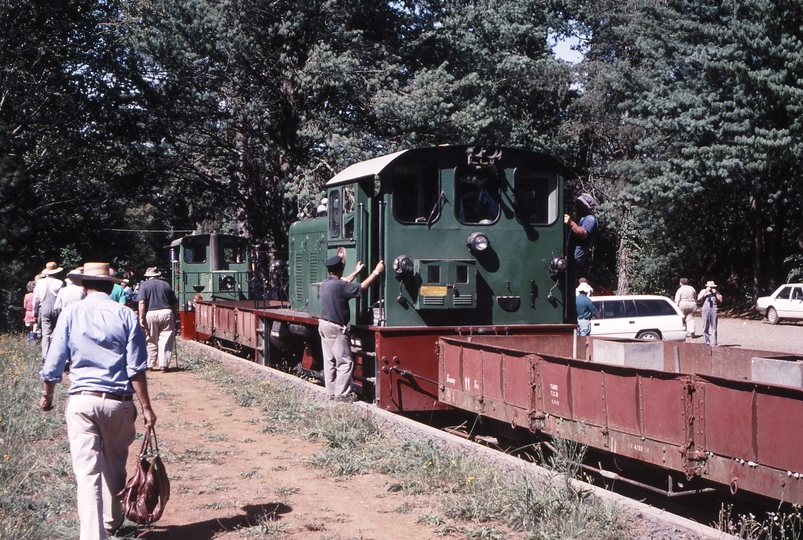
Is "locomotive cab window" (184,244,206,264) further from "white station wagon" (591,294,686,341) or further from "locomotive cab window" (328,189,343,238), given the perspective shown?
"locomotive cab window" (328,189,343,238)

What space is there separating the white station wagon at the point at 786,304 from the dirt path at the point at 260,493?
26.0 metres

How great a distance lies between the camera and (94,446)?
5.61 meters

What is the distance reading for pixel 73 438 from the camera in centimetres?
560

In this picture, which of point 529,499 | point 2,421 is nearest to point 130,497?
point 529,499

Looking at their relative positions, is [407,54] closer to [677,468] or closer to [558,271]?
[558,271]

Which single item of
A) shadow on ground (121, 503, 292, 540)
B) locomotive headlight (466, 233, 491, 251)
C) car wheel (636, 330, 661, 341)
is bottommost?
shadow on ground (121, 503, 292, 540)

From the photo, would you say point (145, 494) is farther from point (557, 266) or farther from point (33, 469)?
point (557, 266)

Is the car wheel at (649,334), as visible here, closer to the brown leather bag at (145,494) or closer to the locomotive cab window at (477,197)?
the locomotive cab window at (477,197)

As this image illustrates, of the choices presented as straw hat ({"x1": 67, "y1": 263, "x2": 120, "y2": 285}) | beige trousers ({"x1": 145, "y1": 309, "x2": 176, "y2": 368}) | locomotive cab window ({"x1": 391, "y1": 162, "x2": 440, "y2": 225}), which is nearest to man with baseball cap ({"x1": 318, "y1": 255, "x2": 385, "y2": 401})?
locomotive cab window ({"x1": 391, "y1": 162, "x2": 440, "y2": 225})

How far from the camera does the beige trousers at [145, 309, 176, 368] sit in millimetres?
15727

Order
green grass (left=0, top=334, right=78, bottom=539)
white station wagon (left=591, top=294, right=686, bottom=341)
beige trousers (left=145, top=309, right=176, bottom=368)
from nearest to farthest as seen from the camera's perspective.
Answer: green grass (left=0, top=334, right=78, bottom=539) < beige trousers (left=145, top=309, right=176, bottom=368) < white station wagon (left=591, top=294, right=686, bottom=341)

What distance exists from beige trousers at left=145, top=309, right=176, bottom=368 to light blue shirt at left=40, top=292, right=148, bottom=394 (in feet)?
33.3

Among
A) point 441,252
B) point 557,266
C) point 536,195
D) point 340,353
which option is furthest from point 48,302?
point 557,266

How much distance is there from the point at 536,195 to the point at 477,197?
855 millimetres
